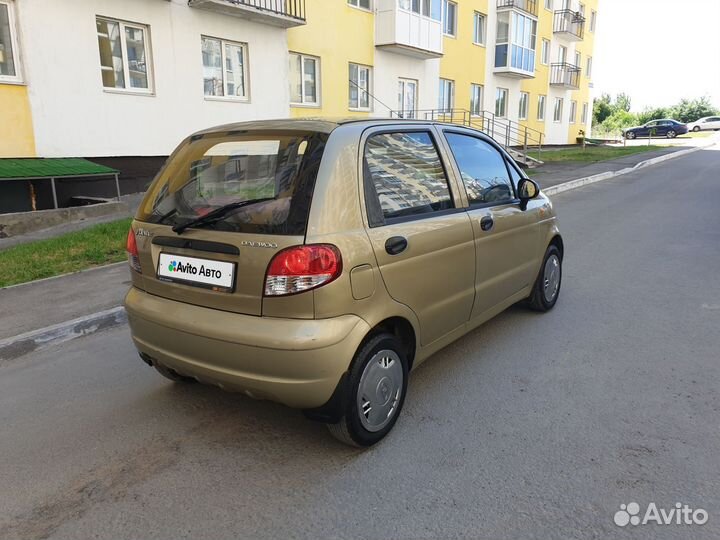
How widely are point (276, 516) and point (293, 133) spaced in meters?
1.95

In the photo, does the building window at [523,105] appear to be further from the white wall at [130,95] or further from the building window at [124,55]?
the building window at [124,55]

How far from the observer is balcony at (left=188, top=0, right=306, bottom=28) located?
13.0 meters

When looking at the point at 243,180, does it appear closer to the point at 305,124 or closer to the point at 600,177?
the point at 305,124


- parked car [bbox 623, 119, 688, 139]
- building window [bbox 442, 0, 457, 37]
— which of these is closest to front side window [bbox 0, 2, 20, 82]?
building window [bbox 442, 0, 457, 37]

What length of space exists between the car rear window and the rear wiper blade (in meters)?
0.03

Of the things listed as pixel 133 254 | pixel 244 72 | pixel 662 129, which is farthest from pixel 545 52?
pixel 133 254

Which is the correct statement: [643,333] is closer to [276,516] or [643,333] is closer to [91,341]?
[276,516]

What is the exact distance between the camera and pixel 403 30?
1898 centimetres

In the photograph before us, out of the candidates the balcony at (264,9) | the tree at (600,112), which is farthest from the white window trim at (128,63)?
the tree at (600,112)

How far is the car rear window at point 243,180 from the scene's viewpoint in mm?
2771

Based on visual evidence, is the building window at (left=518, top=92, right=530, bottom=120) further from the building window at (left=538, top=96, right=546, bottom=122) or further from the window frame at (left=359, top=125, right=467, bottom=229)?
the window frame at (left=359, top=125, right=467, bottom=229)

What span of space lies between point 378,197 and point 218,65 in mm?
12611

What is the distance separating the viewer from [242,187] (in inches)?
119

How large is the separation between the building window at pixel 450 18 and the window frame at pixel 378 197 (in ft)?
71.4
